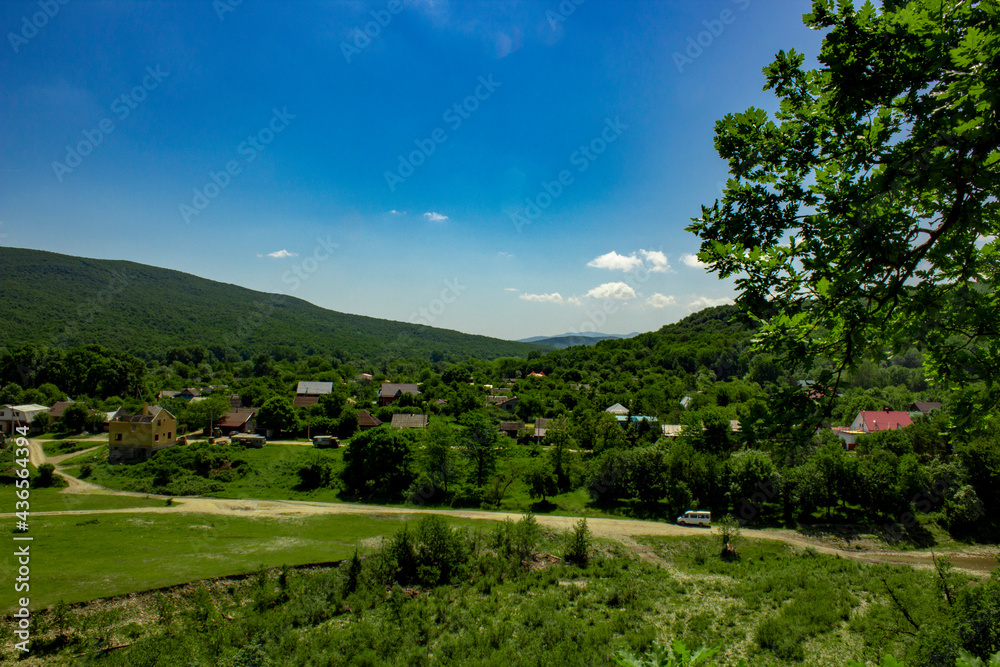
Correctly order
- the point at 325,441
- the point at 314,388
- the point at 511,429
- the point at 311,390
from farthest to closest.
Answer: the point at 314,388, the point at 311,390, the point at 511,429, the point at 325,441

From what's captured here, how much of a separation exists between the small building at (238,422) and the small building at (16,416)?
1610 centimetres

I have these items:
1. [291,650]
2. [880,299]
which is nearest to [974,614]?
[880,299]

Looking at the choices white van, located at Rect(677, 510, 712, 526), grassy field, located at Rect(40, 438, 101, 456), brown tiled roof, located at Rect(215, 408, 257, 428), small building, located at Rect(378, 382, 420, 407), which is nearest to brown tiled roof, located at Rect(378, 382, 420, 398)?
small building, located at Rect(378, 382, 420, 407)

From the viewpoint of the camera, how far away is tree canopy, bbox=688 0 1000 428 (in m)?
3.18

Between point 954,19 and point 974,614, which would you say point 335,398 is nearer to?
point 974,614

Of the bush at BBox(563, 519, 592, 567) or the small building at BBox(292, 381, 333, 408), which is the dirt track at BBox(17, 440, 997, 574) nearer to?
the bush at BBox(563, 519, 592, 567)

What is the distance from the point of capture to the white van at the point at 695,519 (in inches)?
1084

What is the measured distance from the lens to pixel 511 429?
51031 mm

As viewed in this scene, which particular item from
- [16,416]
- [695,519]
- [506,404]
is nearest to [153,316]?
[16,416]

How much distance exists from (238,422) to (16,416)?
63.6 ft

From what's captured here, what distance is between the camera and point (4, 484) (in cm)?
2986

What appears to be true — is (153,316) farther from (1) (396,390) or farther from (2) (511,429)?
(2) (511,429)

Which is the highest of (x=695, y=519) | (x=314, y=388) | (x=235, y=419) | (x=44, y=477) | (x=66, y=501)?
(x=314, y=388)

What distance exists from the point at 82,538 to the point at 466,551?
18.3 metres
